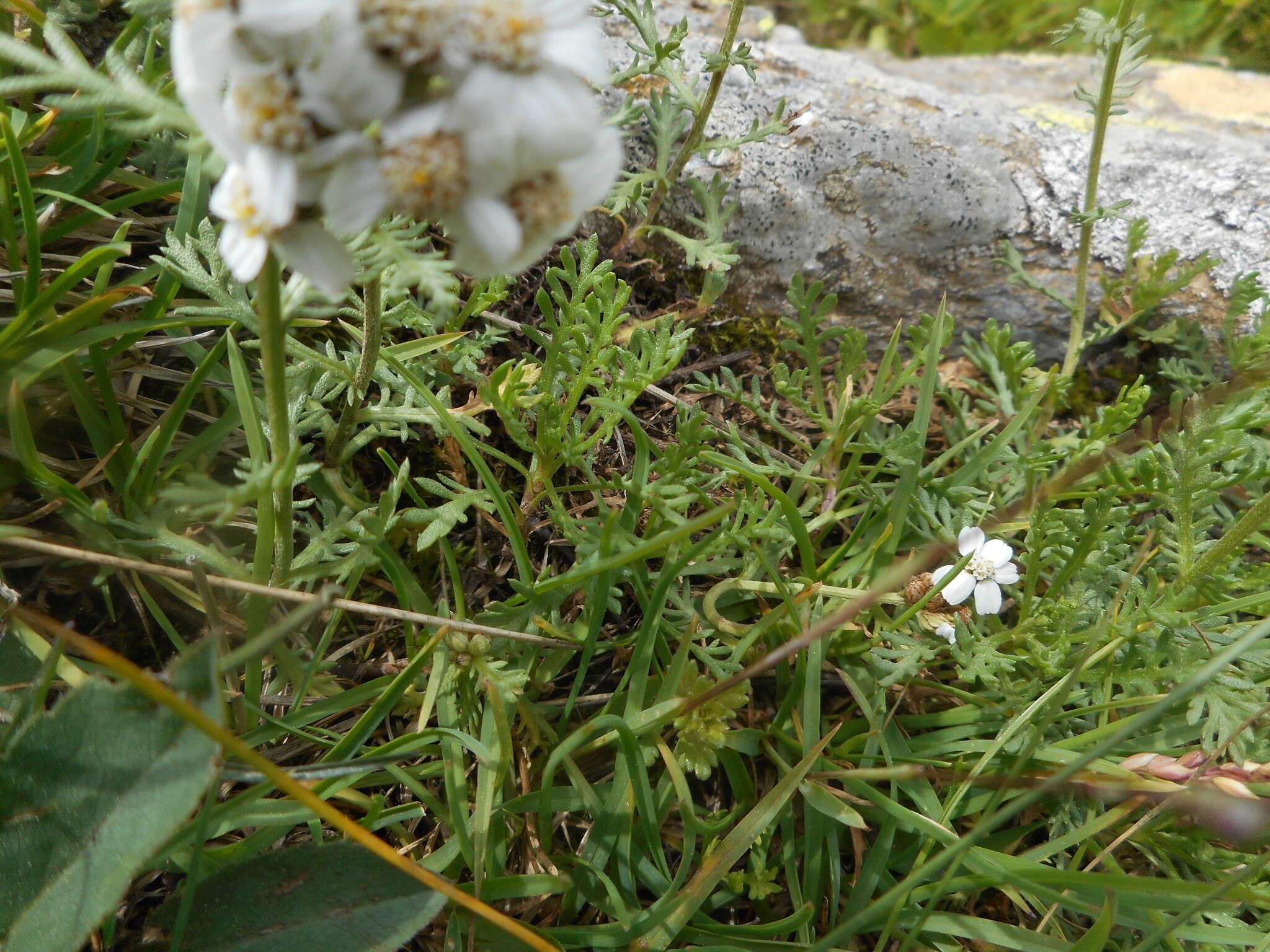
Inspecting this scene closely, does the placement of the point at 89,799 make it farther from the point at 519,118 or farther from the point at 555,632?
the point at 519,118

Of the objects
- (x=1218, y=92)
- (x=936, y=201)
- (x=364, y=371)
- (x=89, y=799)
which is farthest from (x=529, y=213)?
(x=1218, y=92)

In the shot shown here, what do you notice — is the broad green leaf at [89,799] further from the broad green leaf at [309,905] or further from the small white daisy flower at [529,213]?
the small white daisy flower at [529,213]

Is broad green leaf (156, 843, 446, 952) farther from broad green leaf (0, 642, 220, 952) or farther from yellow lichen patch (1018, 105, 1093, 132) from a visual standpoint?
yellow lichen patch (1018, 105, 1093, 132)

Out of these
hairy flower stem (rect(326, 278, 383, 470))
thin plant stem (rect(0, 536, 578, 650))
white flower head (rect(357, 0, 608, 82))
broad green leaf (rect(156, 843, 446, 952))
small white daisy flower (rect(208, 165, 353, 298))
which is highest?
white flower head (rect(357, 0, 608, 82))

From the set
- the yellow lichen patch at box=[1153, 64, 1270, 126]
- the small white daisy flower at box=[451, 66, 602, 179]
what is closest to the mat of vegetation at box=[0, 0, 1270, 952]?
the small white daisy flower at box=[451, 66, 602, 179]

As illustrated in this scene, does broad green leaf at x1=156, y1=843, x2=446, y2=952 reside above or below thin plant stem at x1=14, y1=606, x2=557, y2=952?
below

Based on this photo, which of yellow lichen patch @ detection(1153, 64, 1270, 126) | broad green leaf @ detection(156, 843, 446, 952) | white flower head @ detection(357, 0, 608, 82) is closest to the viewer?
white flower head @ detection(357, 0, 608, 82)
